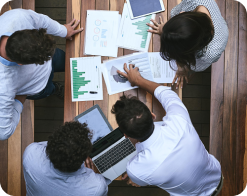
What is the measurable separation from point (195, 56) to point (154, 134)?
0.50 m

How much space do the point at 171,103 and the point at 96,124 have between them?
522 millimetres

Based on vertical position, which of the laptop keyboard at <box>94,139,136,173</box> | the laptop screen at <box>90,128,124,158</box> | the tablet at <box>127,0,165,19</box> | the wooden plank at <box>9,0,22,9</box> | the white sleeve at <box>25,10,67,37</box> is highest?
the wooden plank at <box>9,0,22,9</box>

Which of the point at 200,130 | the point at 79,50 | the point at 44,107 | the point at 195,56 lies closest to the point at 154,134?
the point at 195,56

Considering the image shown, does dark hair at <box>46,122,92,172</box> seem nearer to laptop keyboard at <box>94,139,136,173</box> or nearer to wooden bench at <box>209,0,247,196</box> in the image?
laptop keyboard at <box>94,139,136,173</box>

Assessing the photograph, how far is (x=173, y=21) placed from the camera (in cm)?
92

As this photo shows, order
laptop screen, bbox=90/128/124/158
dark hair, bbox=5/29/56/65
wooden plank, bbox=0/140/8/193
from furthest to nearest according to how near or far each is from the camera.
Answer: wooden plank, bbox=0/140/8/193, laptop screen, bbox=90/128/124/158, dark hair, bbox=5/29/56/65

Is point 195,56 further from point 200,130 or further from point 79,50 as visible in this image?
point 200,130

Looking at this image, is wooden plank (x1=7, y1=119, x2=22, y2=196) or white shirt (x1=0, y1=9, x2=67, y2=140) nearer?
white shirt (x1=0, y1=9, x2=67, y2=140)

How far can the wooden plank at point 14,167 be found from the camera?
1.49m

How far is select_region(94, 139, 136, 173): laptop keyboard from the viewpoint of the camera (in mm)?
1213

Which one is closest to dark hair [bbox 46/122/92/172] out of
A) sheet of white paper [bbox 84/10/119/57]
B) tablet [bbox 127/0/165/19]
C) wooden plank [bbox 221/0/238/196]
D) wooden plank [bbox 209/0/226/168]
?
sheet of white paper [bbox 84/10/119/57]

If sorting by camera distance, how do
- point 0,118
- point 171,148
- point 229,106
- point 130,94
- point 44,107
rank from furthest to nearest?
1. point 44,107
2. point 229,106
3. point 130,94
4. point 0,118
5. point 171,148

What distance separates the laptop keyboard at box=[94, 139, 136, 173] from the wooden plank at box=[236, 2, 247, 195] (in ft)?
2.87

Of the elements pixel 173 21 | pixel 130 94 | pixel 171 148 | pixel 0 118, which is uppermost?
pixel 173 21
